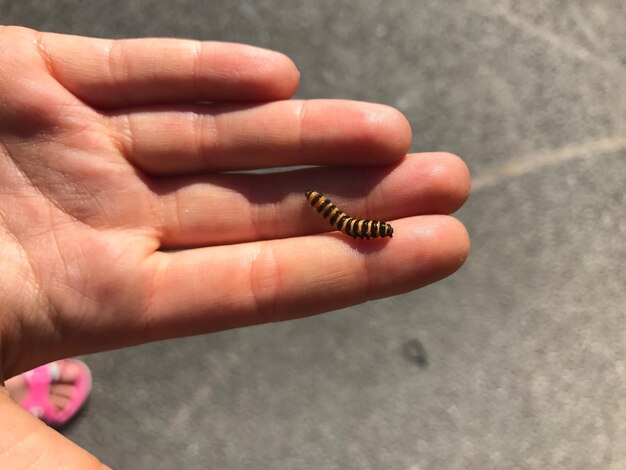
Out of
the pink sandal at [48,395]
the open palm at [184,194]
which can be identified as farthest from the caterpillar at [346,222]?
the pink sandal at [48,395]

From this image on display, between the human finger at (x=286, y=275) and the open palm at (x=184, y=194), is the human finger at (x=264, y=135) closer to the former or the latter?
the open palm at (x=184, y=194)

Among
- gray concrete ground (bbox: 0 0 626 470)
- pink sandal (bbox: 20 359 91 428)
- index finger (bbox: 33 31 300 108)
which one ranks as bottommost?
pink sandal (bbox: 20 359 91 428)

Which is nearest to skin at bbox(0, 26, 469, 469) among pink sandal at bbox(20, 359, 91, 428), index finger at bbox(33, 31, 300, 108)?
index finger at bbox(33, 31, 300, 108)

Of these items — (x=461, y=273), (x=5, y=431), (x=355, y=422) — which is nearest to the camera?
(x=5, y=431)

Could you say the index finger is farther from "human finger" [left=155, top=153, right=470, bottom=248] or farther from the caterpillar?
the caterpillar

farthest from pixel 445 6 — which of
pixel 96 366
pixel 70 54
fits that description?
pixel 96 366

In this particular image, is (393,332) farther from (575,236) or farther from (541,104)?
(541,104)

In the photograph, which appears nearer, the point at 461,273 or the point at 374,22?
the point at 461,273
